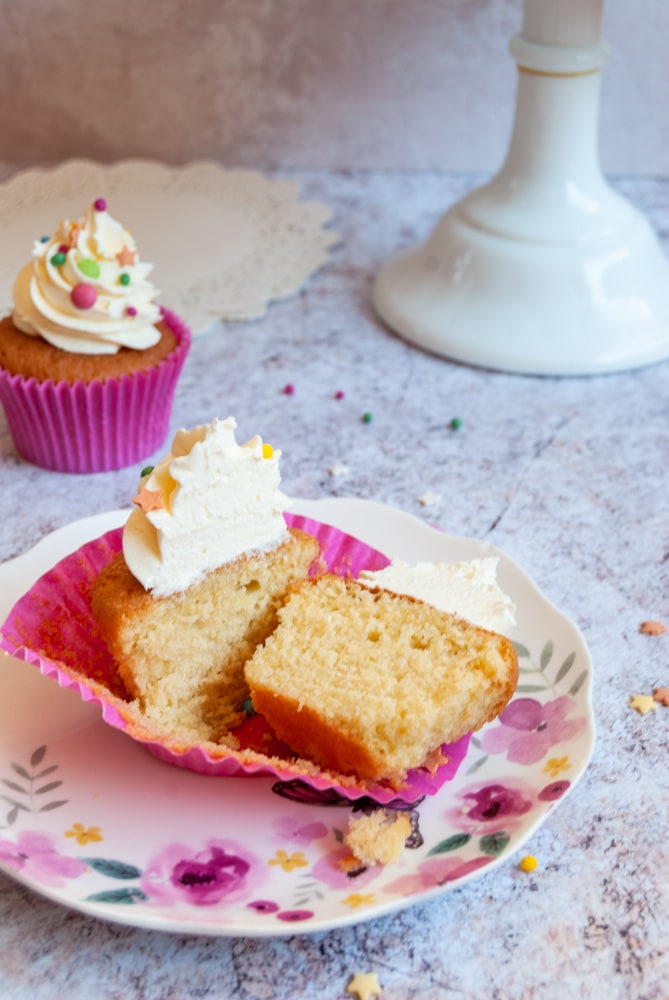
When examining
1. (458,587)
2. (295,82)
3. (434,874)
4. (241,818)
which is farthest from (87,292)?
(295,82)

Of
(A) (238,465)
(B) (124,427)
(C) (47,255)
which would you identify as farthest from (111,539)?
(C) (47,255)

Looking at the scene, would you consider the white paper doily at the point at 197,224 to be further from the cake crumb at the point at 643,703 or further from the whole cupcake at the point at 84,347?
the cake crumb at the point at 643,703

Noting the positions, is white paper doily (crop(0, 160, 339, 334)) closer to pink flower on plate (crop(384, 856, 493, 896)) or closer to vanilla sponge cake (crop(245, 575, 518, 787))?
vanilla sponge cake (crop(245, 575, 518, 787))

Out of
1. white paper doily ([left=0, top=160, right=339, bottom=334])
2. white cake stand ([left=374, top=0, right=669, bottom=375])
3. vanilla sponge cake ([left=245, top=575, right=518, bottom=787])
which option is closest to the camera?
vanilla sponge cake ([left=245, top=575, right=518, bottom=787])

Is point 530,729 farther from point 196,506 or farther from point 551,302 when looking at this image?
point 551,302

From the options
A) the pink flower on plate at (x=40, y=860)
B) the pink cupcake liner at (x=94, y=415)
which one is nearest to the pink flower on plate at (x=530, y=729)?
the pink flower on plate at (x=40, y=860)

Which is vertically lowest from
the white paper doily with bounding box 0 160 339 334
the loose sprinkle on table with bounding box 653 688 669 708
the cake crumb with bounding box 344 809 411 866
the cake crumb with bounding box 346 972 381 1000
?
the white paper doily with bounding box 0 160 339 334

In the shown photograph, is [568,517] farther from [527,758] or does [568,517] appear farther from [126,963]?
[126,963]

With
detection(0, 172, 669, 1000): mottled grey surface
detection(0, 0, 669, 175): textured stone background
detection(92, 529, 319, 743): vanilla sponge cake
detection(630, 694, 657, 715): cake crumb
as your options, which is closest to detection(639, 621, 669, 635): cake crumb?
detection(0, 172, 669, 1000): mottled grey surface
